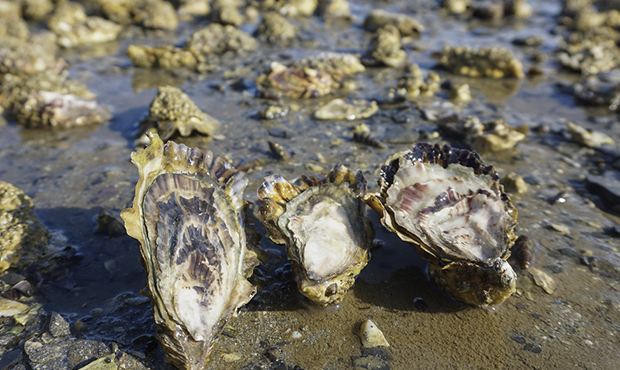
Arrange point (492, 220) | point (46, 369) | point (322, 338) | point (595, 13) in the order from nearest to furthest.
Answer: point (46, 369) → point (322, 338) → point (492, 220) → point (595, 13)

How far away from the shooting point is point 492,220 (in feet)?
11.6

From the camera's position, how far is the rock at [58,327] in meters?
3.21

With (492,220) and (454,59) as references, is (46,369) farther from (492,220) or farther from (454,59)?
(454,59)

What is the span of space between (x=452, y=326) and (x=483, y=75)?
5881mm

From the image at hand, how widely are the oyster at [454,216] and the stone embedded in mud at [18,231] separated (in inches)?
106

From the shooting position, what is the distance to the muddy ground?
10.5 ft

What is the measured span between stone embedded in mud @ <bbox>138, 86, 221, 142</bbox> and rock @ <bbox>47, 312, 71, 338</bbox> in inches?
112

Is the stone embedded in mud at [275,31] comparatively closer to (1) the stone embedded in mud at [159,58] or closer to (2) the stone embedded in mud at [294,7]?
(2) the stone embedded in mud at [294,7]

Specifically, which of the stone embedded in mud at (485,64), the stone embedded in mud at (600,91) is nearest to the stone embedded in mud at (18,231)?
the stone embedded in mud at (485,64)

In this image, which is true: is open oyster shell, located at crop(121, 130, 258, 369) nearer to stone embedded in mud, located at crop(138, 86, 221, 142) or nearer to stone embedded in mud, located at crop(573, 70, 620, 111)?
stone embedded in mud, located at crop(138, 86, 221, 142)

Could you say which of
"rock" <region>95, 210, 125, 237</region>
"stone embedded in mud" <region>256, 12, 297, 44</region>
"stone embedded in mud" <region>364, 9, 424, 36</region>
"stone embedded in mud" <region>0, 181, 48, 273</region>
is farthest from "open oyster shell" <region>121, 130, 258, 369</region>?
"stone embedded in mud" <region>364, 9, 424, 36</region>

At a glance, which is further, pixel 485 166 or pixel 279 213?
pixel 485 166

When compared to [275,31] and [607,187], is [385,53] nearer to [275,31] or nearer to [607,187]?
[275,31]

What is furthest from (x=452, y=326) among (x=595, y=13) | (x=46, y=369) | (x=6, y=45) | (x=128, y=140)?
(x=595, y=13)
